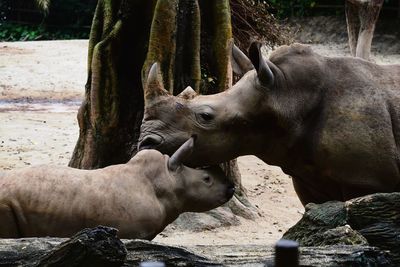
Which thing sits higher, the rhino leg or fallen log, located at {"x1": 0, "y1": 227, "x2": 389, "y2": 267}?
fallen log, located at {"x1": 0, "y1": 227, "x2": 389, "y2": 267}

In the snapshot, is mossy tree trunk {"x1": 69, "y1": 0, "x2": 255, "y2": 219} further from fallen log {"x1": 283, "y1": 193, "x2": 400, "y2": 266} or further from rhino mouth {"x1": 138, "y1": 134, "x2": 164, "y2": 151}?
fallen log {"x1": 283, "y1": 193, "x2": 400, "y2": 266}

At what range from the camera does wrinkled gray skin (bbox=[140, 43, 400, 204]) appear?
576 centimetres

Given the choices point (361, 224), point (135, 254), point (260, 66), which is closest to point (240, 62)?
point (260, 66)

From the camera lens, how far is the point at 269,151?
6016 mm

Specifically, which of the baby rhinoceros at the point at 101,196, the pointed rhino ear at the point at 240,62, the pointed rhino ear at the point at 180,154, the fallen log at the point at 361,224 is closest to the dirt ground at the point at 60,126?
the baby rhinoceros at the point at 101,196

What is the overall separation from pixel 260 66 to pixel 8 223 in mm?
1799

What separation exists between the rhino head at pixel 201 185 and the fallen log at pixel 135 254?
1535 mm

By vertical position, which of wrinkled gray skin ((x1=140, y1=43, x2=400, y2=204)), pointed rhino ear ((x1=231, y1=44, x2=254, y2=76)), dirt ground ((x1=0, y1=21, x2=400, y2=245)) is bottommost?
dirt ground ((x1=0, y1=21, x2=400, y2=245))

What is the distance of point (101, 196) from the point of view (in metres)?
6.00

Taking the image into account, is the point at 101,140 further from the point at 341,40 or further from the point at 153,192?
the point at 341,40

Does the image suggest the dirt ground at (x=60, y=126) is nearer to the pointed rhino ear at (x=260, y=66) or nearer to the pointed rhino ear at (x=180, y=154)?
the pointed rhino ear at (x=180, y=154)

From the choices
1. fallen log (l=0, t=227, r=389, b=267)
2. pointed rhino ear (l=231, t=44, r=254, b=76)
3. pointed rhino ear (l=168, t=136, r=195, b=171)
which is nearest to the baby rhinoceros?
pointed rhino ear (l=168, t=136, r=195, b=171)

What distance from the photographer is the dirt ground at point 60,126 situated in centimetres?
862

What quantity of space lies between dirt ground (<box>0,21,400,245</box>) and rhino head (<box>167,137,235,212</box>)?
3.99ft
